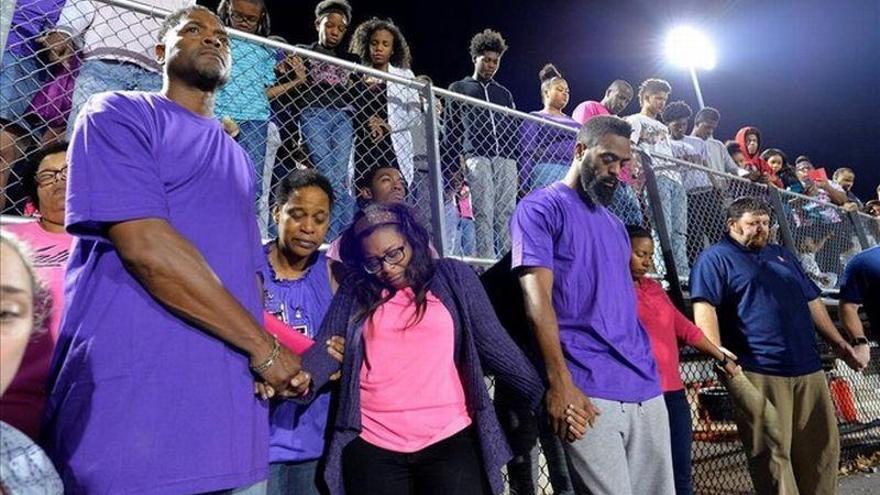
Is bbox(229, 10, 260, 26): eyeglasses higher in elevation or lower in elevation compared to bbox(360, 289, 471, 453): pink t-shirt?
higher

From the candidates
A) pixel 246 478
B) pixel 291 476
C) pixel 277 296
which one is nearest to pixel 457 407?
pixel 291 476

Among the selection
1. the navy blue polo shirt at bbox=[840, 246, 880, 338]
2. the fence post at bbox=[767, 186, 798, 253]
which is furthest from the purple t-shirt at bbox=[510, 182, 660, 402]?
the fence post at bbox=[767, 186, 798, 253]

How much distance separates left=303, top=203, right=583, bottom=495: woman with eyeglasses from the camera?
7.89 feet

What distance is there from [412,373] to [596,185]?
1271 millimetres

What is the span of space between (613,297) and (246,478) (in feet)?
5.93

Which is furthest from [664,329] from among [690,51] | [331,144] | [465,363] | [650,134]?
[690,51]

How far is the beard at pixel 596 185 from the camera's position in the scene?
305 centimetres

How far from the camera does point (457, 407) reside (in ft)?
8.26

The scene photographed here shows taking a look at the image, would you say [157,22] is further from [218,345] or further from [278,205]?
[218,345]

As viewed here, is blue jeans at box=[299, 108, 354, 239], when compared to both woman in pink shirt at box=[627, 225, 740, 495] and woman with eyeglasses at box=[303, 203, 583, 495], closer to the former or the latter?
woman with eyeglasses at box=[303, 203, 583, 495]

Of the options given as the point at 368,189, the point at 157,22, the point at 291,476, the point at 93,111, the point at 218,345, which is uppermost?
the point at 157,22

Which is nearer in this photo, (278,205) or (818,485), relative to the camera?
(278,205)

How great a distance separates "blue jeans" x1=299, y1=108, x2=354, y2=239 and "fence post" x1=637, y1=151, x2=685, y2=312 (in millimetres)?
2429

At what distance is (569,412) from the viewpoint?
2506 mm
